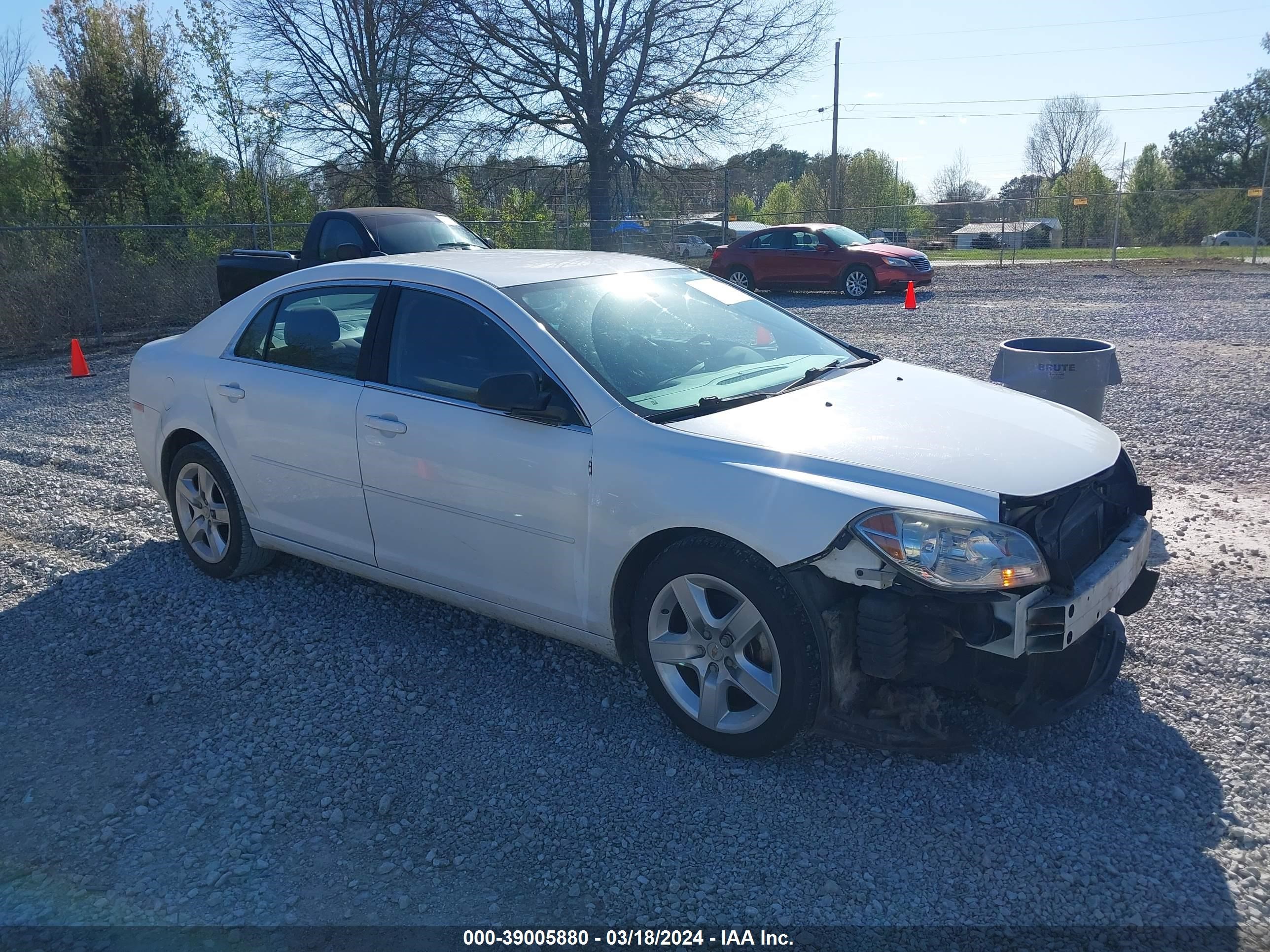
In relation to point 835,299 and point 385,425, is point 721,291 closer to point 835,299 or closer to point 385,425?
point 385,425

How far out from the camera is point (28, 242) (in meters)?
15.3

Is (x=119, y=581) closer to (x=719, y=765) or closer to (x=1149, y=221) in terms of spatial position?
(x=719, y=765)

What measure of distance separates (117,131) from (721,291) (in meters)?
26.5

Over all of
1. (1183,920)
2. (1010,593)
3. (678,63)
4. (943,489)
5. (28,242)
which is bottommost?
(1183,920)

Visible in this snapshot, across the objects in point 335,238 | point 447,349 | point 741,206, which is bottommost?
point 447,349

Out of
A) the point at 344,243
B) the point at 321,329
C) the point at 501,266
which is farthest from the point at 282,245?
the point at 501,266

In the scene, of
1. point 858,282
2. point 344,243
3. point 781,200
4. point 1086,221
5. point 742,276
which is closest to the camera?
point 344,243

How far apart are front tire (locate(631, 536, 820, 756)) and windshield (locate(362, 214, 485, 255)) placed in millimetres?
8824

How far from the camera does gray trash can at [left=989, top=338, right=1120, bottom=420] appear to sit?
577cm

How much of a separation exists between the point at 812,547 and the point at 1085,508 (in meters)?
1.13

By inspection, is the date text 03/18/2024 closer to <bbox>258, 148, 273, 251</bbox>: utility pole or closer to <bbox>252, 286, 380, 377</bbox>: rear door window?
<bbox>252, 286, 380, 377</bbox>: rear door window

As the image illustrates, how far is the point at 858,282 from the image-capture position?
19953mm

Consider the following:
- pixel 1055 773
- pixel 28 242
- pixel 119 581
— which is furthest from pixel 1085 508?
pixel 28 242

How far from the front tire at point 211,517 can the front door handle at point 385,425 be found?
1215 mm
